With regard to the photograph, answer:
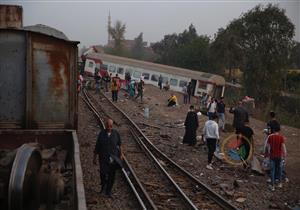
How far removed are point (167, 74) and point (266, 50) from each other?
409 inches

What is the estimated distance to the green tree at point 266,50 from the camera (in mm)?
42750

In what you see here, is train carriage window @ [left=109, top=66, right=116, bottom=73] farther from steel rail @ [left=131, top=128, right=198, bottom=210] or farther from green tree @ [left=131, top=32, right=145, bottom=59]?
green tree @ [left=131, top=32, right=145, bottom=59]

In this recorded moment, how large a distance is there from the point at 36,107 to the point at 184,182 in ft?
13.2

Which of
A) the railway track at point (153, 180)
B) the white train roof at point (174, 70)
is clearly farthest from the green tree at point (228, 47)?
the railway track at point (153, 180)

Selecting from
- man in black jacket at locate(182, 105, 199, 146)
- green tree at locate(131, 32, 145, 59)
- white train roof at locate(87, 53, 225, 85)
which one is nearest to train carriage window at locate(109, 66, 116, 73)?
white train roof at locate(87, 53, 225, 85)

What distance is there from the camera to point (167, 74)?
40688 mm

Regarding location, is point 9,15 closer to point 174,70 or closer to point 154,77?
point 174,70

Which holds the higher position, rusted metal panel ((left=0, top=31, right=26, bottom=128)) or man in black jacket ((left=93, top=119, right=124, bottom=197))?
rusted metal panel ((left=0, top=31, right=26, bottom=128))

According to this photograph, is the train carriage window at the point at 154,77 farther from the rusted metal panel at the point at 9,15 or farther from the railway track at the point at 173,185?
the railway track at the point at 173,185

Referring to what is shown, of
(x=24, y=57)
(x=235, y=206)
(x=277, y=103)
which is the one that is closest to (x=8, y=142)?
(x=24, y=57)

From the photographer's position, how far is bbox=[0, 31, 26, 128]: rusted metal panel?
1072cm

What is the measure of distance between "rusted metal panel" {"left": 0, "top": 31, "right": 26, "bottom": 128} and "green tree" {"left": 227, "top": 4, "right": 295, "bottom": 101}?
112 feet

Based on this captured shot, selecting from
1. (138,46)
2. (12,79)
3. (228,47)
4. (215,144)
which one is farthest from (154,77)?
(138,46)

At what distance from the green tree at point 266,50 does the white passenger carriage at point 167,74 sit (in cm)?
396
